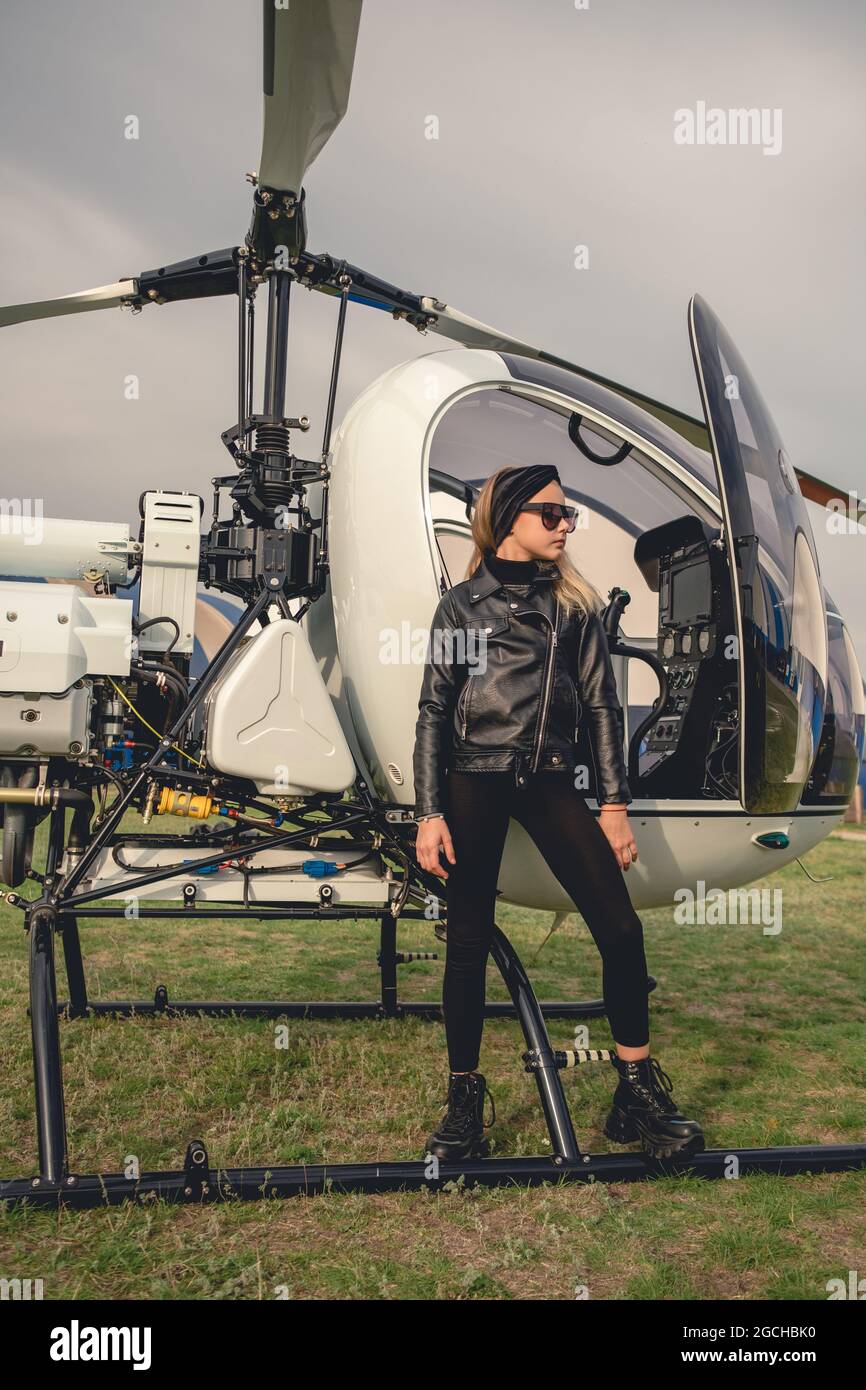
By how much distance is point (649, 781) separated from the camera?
11.1ft

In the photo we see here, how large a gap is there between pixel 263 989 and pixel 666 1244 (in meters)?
3.13

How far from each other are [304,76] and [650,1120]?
3010mm

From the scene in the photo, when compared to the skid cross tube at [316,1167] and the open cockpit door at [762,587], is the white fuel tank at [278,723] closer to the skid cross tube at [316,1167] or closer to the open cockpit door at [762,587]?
the skid cross tube at [316,1167]

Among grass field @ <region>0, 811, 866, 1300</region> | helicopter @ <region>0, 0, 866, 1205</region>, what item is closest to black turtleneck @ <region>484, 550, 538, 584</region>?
helicopter @ <region>0, 0, 866, 1205</region>

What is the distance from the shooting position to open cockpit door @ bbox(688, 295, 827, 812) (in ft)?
9.60

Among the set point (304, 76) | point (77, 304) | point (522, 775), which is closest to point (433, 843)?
point (522, 775)

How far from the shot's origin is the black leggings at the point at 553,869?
2920mm

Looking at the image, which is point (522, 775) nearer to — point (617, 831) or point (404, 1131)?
point (617, 831)

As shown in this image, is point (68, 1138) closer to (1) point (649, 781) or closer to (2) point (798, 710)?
(1) point (649, 781)

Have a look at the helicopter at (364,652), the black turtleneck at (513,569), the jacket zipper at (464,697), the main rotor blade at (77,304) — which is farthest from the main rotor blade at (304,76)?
the jacket zipper at (464,697)

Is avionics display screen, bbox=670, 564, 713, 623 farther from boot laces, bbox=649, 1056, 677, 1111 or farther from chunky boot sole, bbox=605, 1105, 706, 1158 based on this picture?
chunky boot sole, bbox=605, 1105, 706, 1158

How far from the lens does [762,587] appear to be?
298cm

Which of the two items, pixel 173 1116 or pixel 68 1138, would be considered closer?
pixel 68 1138
